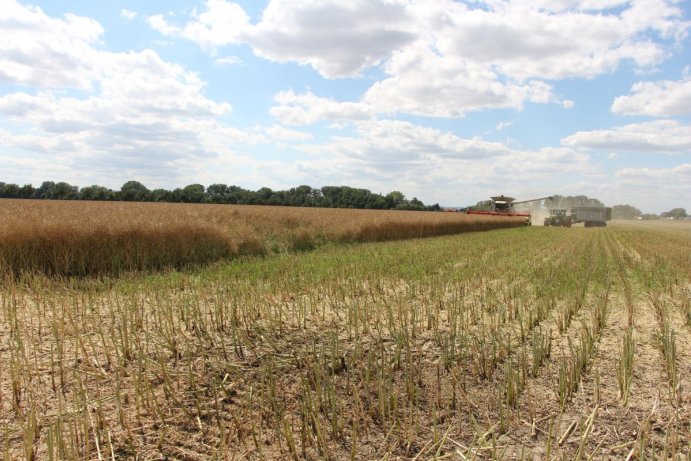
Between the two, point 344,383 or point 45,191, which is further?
point 45,191

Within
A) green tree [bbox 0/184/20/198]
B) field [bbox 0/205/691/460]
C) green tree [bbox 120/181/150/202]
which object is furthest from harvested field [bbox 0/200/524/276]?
green tree [bbox 0/184/20/198]

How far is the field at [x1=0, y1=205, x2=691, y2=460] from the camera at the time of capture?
2666 millimetres

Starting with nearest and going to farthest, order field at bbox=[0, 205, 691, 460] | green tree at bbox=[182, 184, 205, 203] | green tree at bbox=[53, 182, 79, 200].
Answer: field at bbox=[0, 205, 691, 460]
green tree at bbox=[53, 182, 79, 200]
green tree at bbox=[182, 184, 205, 203]

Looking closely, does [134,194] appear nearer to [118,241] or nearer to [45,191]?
[45,191]

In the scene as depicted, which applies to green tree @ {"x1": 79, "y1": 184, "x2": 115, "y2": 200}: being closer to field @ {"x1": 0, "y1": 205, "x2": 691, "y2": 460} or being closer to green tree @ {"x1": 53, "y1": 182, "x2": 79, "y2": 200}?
green tree @ {"x1": 53, "y1": 182, "x2": 79, "y2": 200}

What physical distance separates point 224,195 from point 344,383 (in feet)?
191

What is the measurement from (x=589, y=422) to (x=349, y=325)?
256 centimetres

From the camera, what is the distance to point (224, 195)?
194ft

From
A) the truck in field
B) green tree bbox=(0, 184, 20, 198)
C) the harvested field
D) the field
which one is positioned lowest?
the field

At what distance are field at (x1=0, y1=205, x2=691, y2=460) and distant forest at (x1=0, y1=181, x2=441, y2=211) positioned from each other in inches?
1967

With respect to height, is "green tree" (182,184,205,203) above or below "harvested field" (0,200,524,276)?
above

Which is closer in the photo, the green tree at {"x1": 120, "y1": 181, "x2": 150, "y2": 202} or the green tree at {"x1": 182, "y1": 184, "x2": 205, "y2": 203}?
the green tree at {"x1": 120, "y1": 181, "x2": 150, "y2": 202}

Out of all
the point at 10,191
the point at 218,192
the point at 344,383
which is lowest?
the point at 344,383

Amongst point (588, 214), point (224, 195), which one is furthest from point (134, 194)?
point (588, 214)
